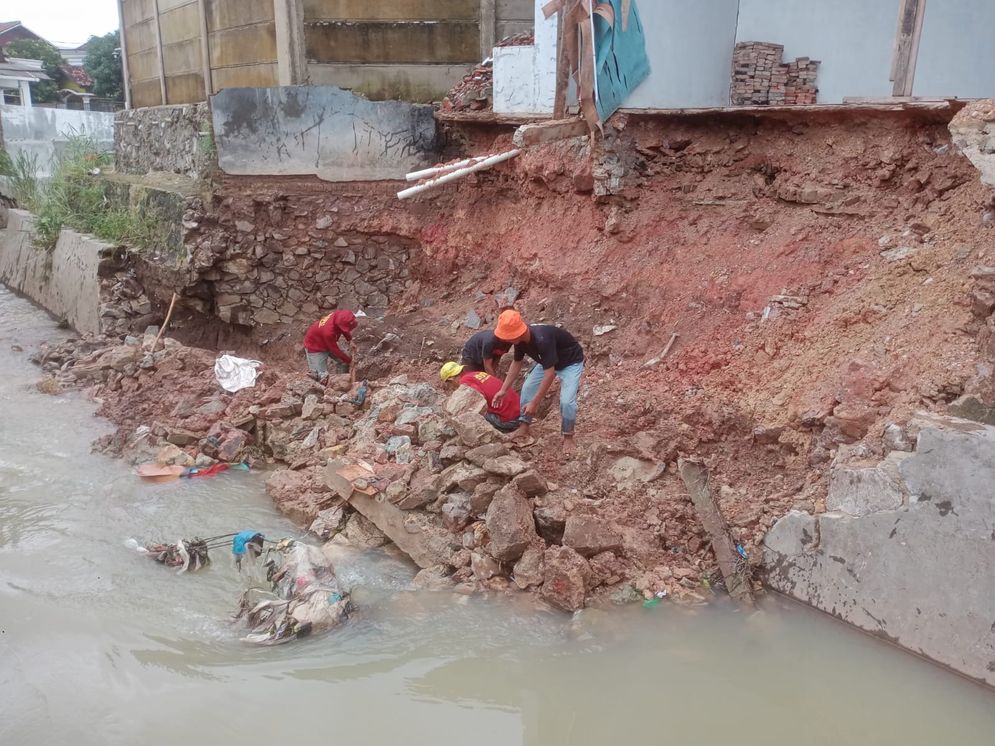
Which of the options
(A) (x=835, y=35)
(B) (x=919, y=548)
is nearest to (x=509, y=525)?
(B) (x=919, y=548)

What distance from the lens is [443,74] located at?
9609mm

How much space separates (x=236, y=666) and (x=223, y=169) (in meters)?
7.02

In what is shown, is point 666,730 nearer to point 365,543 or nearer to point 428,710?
point 428,710

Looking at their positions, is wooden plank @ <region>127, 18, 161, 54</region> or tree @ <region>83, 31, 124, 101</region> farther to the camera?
tree @ <region>83, 31, 124, 101</region>

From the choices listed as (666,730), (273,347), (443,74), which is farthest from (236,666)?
(443,74)

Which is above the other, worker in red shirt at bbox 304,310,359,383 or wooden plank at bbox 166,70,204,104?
wooden plank at bbox 166,70,204,104

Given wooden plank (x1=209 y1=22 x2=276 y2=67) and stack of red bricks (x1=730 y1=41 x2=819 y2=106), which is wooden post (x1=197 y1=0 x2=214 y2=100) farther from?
stack of red bricks (x1=730 y1=41 x2=819 y2=106)

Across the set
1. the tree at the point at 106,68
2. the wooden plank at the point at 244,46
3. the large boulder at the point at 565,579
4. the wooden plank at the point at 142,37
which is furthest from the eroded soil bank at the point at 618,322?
the tree at the point at 106,68

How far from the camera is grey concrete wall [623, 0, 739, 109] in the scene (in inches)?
295

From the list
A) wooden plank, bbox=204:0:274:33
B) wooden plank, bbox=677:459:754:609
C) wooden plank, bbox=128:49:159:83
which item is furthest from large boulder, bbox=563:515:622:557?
wooden plank, bbox=128:49:159:83

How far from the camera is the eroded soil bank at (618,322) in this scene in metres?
4.96

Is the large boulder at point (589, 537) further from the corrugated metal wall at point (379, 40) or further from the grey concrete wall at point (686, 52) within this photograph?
the corrugated metal wall at point (379, 40)

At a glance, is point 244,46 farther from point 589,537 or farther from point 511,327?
point 589,537

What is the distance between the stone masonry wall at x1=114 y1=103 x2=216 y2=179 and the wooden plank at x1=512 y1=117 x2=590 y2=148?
4869 mm
